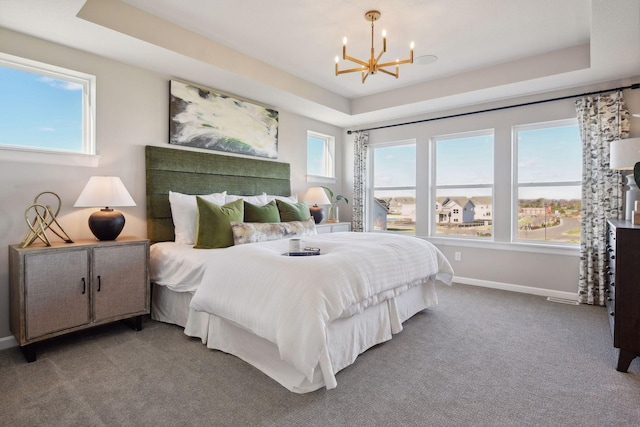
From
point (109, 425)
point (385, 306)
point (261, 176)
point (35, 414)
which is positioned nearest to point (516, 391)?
point (385, 306)

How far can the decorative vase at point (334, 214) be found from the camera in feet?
18.3

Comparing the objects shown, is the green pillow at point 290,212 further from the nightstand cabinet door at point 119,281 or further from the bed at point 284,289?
the nightstand cabinet door at point 119,281

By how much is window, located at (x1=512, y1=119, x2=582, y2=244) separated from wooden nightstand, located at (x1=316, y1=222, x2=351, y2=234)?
2333 millimetres

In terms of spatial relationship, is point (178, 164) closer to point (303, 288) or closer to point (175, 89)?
point (175, 89)

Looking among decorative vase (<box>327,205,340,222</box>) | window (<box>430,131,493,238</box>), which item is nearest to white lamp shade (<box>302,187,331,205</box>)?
decorative vase (<box>327,205,340,222</box>)

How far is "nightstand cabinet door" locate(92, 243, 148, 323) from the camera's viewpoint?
259 centimetres

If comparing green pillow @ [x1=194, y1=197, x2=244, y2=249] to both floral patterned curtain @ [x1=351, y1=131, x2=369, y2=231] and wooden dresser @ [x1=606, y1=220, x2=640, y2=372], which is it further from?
wooden dresser @ [x1=606, y1=220, x2=640, y2=372]

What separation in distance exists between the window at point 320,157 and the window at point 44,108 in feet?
9.71

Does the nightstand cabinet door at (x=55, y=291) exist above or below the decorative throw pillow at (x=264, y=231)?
below

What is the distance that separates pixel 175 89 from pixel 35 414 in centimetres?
294

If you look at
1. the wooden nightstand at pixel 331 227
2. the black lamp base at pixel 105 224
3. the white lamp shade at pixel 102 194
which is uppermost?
the white lamp shade at pixel 102 194

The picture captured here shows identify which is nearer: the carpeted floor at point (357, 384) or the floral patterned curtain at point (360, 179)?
the carpeted floor at point (357, 384)

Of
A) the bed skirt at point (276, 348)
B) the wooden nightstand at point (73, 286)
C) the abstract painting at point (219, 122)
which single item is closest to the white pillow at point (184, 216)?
the wooden nightstand at point (73, 286)

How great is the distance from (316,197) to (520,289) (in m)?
2.91
